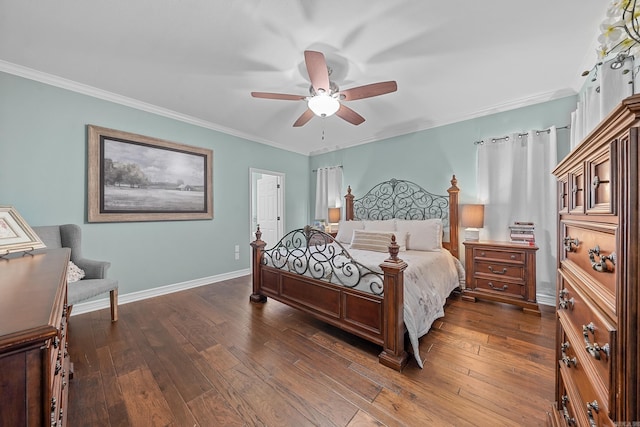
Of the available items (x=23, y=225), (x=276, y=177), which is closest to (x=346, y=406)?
(x=23, y=225)

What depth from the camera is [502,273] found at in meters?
2.86

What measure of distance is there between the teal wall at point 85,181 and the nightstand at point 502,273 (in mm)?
3560

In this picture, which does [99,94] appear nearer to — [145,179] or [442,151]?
[145,179]

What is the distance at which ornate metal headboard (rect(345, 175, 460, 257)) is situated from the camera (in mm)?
3504

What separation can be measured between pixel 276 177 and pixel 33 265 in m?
4.28

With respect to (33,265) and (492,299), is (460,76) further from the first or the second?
(33,265)

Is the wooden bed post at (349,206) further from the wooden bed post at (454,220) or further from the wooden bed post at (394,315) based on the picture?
the wooden bed post at (394,315)

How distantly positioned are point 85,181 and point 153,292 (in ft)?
5.25

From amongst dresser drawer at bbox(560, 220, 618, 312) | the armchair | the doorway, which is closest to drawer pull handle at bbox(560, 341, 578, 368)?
dresser drawer at bbox(560, 220, 618, 312)

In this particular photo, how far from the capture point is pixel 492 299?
2.90 metres

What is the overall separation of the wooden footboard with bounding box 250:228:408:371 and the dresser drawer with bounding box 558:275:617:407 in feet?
2.94

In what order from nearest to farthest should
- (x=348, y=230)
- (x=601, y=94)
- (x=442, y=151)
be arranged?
(x=601, y=94), (x=442, y=151), (x=348, y=230)

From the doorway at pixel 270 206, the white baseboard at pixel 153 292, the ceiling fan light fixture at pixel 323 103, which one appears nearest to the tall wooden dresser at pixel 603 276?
the ceiling fan light fixture at pixel 323 103

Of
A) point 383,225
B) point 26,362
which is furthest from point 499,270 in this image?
point 26,362
